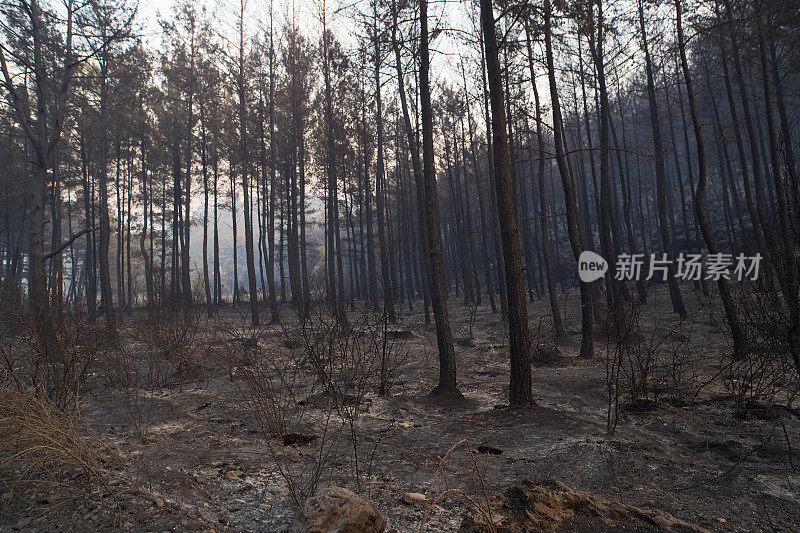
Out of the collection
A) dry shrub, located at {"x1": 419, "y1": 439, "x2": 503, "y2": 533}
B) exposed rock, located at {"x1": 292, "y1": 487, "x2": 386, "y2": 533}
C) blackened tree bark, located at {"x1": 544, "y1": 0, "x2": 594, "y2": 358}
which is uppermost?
A: blackened tree bark, located at {"x1": 544, "y1": 0, "x2": 594, "y2": 358}

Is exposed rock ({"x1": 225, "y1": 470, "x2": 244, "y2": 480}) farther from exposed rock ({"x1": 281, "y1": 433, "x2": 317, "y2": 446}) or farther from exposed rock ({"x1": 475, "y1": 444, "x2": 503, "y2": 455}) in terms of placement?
exposed rock ({"x1": 475, "y1": 444, "x2": 503, "y2": 455})

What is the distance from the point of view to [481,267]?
1513 inches

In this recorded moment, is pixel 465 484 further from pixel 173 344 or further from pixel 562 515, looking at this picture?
pixel 173 344

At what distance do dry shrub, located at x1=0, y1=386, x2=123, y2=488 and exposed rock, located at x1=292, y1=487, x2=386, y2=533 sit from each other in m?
1.37

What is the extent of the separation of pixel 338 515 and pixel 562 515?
1.35 meters

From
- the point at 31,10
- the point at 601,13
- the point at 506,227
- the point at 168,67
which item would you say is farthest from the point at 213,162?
the point at 506,227

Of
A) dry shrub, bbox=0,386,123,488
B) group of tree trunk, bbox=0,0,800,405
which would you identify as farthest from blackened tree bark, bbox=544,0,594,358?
dry shrub, bbox=0,386,123,488

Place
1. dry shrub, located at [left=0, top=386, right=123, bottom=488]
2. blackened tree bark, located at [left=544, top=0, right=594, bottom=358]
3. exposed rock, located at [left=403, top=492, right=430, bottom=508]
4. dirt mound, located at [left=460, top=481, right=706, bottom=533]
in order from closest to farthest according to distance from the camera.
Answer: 1. dirt mound, located at [left=460, top=481, right=706, bottom=533]
2. dry shrub, located at [left=0, top=386, right=123, bottom=488]
3. exposed rock, located at [left=403, top=492, right=430, bottom=508]
4. blackened tree bark, located at [left=544, top=0, right=594, bottom=358]

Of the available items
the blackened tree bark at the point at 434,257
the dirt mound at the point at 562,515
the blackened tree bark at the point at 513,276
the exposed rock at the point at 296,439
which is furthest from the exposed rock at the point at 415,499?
the blackened tree bark at the point at 434,257

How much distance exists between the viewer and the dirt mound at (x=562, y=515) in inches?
95.9

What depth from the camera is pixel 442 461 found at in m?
2.98

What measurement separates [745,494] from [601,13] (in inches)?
428

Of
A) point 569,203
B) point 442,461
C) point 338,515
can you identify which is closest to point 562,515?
point 442,461

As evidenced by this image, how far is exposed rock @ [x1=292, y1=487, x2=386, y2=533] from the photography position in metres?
2.29
